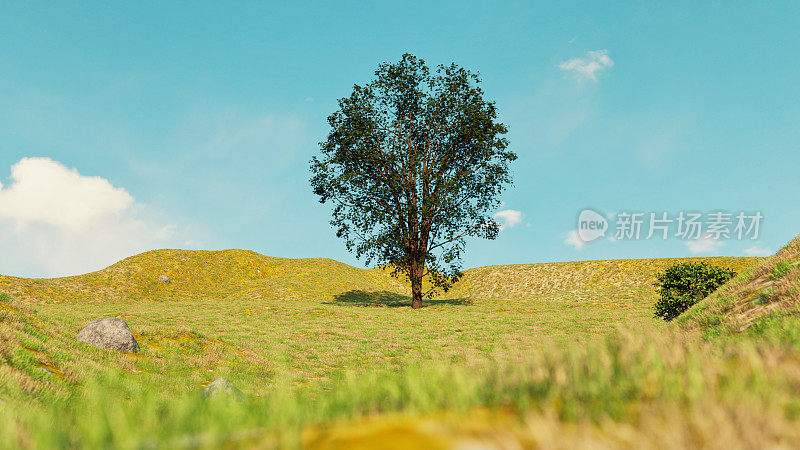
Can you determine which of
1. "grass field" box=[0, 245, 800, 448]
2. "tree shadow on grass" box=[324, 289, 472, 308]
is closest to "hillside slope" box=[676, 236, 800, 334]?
"grass field" box=[0, 245, 800, 448]

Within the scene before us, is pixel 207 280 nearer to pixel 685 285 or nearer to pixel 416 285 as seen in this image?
pixel 416 285

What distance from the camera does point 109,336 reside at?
11867 millimetres

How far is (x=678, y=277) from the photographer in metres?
18.6

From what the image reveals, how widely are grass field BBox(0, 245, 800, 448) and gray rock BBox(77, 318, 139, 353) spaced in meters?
0.46

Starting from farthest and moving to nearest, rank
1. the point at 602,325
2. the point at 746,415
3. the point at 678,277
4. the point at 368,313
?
the point at 368,313
the point at 602,325
the point at 678,277
the point at 746,415

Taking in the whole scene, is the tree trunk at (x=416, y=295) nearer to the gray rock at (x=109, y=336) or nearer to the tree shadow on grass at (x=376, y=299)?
the tree shadow on grass at (x=376, y=299)

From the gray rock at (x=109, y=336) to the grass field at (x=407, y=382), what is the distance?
1.51 feet

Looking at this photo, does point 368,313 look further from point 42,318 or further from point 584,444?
point 584,444

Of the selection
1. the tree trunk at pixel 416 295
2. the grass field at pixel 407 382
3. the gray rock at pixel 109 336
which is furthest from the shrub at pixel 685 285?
the gray rock at pixel 109 336

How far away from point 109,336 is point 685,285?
21047 millimetres

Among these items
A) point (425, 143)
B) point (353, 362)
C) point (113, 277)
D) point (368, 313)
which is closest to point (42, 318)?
point (353, 362)

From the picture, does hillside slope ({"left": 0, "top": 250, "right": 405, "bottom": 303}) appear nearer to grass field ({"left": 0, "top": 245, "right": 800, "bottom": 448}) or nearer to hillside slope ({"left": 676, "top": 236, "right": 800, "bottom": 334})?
grass field ({"left": 0, "top": 245, "right": 800, "bottom": 448})

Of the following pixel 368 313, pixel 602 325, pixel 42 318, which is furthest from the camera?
pixel 368 313

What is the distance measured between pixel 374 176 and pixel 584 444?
34.0 metres
